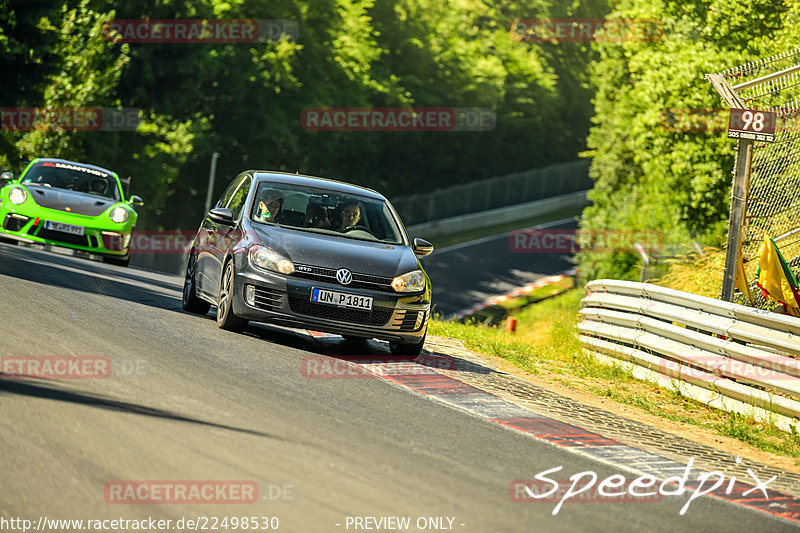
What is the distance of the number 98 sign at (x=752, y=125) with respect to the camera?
10.6 m

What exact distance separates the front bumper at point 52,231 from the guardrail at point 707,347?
9.40 meters

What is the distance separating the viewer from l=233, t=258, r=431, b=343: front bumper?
1019 centimetres

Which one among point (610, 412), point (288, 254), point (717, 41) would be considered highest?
point (717, 41)

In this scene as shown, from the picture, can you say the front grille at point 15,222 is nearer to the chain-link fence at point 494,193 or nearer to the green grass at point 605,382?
the green grass at point 605,382

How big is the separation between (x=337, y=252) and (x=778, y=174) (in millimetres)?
5082

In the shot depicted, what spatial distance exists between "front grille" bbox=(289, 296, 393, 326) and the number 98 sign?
3946mm

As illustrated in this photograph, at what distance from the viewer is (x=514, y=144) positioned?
213 feet

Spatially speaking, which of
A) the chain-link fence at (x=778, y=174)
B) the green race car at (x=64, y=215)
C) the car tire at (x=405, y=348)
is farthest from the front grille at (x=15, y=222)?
the chain-link fence at (x=778, y=174)

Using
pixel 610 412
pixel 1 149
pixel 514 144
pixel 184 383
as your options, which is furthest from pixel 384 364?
pixel 514 144

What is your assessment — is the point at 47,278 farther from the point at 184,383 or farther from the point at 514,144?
the point at 514,144

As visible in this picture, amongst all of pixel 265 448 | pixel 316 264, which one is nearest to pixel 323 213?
pixel 316 264

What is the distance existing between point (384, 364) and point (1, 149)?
28356 mm

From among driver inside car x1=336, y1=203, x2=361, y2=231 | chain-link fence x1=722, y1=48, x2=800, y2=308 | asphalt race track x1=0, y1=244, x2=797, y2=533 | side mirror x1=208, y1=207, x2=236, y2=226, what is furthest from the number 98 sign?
side mirror x1=208, y1=207, x2=236, y2=226

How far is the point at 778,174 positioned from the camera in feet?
39.3
